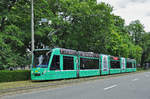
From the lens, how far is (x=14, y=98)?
9.99 meters

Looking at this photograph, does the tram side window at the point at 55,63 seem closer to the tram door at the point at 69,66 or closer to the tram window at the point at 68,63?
the tram door at the point at 69,66

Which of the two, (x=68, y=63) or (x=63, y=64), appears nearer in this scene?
(x=63, y=64)

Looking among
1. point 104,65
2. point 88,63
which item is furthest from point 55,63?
point 104,65

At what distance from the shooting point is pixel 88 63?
85.7ft

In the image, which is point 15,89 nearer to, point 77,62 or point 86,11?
point 77,62

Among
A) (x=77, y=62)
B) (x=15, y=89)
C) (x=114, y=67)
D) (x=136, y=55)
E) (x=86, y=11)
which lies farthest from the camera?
(x=136, y=55)

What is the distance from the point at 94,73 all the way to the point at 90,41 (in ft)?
21.7

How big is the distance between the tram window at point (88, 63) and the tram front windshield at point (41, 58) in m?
6.00

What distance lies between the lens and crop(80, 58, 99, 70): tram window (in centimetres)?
2465

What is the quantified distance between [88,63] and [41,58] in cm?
805

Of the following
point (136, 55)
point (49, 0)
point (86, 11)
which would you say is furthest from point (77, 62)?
point (136, 55)

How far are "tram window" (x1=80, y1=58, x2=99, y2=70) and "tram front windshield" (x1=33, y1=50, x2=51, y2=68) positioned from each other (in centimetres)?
600

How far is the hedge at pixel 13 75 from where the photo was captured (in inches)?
752

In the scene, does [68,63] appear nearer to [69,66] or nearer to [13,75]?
[69,66]
